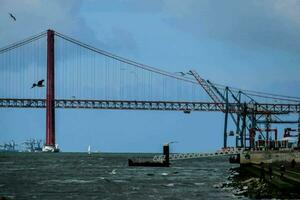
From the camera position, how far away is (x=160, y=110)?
183 metres

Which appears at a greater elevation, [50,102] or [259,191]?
[50,102]

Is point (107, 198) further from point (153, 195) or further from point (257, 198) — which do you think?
point (257, 198)

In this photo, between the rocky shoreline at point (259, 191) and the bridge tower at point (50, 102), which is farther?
the bridge tower at point (50, 102)

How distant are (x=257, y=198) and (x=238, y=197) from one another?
3.19m

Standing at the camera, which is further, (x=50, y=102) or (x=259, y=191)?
(x=50, y=102)

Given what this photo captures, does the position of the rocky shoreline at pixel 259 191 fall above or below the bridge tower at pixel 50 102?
below

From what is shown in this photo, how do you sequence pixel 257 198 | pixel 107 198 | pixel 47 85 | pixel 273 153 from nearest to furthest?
pixel 257 198 < pixel 107 198 < pixel 273 153 < pixel 47 85

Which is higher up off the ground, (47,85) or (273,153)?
(47,85)

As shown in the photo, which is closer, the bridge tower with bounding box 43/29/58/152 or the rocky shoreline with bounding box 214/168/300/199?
the rocky shoreline with bounding box 214/168/300/199

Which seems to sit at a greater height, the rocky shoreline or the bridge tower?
the bridge tower

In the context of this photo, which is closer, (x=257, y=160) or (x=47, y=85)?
(x=257, y=160)

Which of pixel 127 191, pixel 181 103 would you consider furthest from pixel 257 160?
pixel 181 103

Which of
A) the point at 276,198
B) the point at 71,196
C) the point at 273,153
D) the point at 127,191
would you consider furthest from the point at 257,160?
the point at 276,198

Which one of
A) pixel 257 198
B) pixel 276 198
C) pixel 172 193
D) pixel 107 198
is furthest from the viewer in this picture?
pixel 172 193
